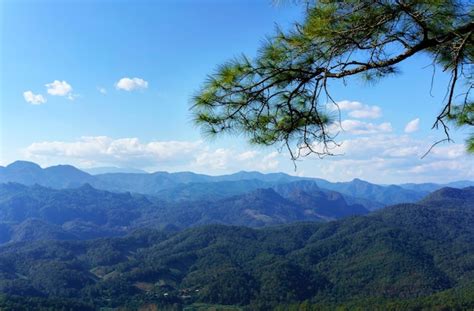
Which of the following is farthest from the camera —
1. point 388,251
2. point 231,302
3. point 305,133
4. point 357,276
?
point 388,251

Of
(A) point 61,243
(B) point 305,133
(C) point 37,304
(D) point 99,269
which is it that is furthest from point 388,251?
(B) point 305,133

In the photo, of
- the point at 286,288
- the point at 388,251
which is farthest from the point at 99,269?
the point at 388,251

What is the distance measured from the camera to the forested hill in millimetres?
111500

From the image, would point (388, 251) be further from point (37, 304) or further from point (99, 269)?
point (37, 304)

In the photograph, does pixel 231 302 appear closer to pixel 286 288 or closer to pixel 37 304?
pixel 286 288

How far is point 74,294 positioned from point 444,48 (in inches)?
5050

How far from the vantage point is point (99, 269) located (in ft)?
497

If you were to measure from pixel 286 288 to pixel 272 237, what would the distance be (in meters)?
71.9

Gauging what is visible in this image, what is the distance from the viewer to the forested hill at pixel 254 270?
366 ft

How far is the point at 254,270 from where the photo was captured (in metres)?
138

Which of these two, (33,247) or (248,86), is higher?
(248,86)

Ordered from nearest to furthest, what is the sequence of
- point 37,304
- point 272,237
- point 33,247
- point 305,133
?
point 305,133 < point 37,304 < point 33,247 < point 272,237

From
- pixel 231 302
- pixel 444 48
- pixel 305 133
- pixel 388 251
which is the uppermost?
pixel 444 48

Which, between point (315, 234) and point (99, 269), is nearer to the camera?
point (99, 269)
